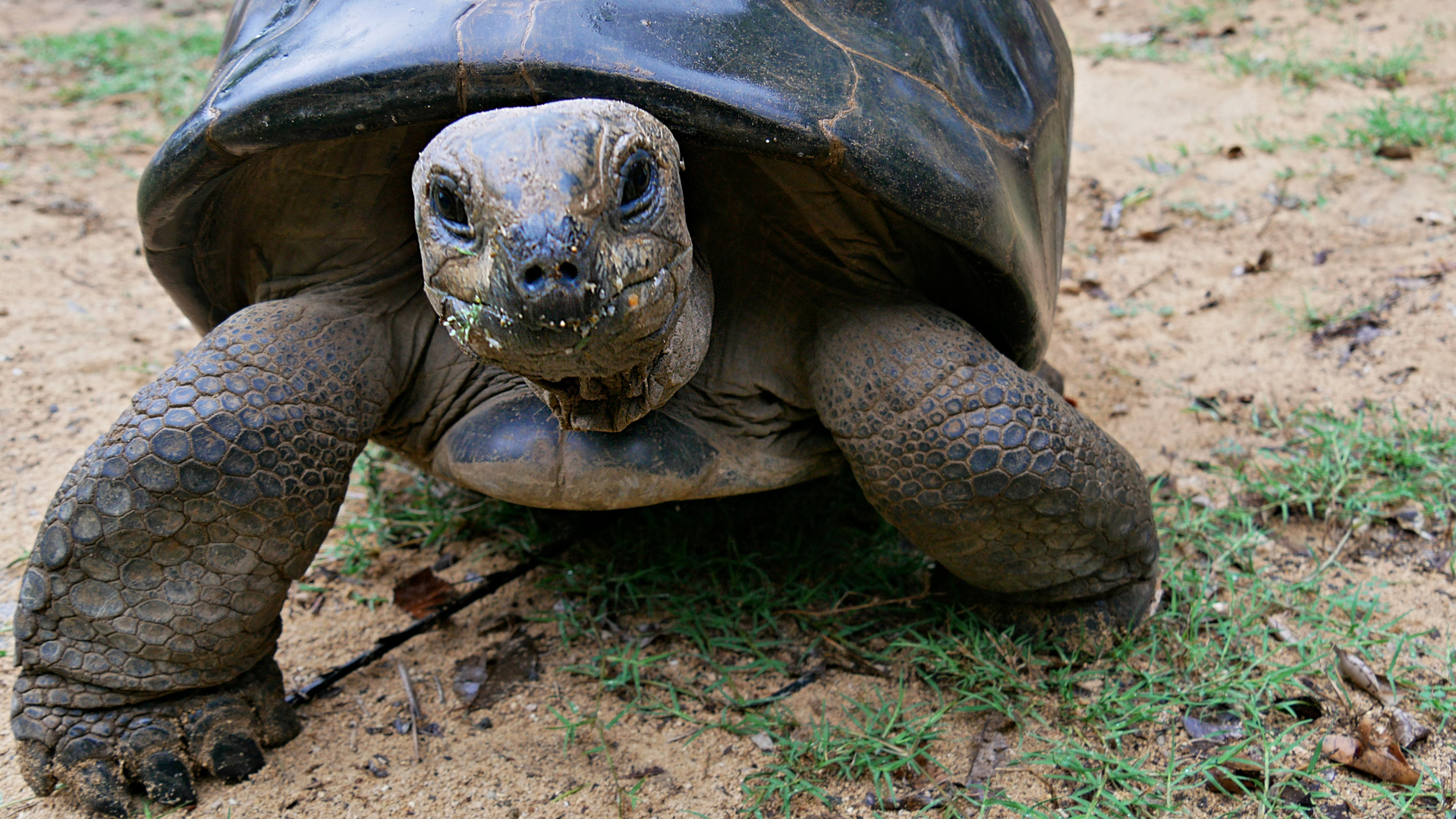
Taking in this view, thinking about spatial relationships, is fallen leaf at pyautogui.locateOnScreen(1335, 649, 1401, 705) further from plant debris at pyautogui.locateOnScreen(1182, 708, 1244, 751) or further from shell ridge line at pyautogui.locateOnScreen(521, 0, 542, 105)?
shell ridge line at pyautogui.locateOnScreen(521, 0, 542, 105)

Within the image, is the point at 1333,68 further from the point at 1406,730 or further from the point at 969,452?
the point at 969,452

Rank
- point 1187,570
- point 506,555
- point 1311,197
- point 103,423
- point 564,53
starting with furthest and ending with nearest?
point 1311,197 < point 103,423 < point 506,555 < point 1187,570 < point 564,53

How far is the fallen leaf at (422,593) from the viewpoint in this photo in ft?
8.66

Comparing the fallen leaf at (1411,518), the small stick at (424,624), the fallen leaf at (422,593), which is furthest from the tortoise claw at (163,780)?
the fallen leaf at (1411,518)

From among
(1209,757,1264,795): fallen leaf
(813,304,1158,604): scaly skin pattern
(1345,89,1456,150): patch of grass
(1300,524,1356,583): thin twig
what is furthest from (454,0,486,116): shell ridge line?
(1345,89,1456,150): patch of grass

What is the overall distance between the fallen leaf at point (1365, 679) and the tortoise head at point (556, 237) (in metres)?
1.74

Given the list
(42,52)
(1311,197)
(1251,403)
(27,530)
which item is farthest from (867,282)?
(42,52)

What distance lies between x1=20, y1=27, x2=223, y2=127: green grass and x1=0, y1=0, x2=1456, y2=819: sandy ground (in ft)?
0.61

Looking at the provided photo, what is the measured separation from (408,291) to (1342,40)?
540 cm

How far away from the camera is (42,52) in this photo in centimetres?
615

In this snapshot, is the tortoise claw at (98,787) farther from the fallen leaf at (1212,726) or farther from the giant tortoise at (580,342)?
the fallen leaf at (1212,726)

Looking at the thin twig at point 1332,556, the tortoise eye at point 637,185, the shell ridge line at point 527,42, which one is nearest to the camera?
the tortoise eye at point 637,185

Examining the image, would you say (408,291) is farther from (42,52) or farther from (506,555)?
(42,52)

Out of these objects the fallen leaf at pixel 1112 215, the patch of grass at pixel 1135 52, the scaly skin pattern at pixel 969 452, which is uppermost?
the scaly skin pattern at pixel 969 452
